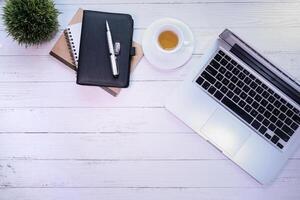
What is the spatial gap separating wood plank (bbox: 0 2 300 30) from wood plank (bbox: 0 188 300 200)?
0.37m

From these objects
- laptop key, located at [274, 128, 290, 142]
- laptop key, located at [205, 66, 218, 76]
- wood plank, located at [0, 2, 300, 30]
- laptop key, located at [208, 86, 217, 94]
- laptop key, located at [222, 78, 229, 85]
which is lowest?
laptop key, located at [274, 128, 290, 142]

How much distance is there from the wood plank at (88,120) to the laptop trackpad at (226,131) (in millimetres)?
64

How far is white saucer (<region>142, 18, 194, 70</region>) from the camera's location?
0.94m

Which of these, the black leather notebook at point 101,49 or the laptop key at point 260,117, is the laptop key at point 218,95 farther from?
the black leather notebook at point 101,49

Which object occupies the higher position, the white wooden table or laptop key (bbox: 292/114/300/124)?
laptop key (bbox: 292/114/300/124)

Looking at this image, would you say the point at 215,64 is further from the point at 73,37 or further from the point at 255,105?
the point at 73,37

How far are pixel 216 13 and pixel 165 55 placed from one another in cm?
16

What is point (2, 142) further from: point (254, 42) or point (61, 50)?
point (254, 42)

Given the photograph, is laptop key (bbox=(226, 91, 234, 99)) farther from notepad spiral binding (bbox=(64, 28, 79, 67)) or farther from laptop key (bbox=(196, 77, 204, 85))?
notepad spiral binding (bbox=(64, 28, 79, 67))

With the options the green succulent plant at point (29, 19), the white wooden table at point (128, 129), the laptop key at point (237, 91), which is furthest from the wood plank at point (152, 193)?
the green succulent plant at point (29, 19)

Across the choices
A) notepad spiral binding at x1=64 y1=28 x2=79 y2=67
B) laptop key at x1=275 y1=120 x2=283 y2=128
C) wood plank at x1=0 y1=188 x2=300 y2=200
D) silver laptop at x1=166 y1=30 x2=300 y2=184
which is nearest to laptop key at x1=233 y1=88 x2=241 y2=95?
silver laptop at x1=166 y1=30 x2=300 y2=184

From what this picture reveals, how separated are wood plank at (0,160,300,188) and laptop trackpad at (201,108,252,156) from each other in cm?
4

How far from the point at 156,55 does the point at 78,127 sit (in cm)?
24

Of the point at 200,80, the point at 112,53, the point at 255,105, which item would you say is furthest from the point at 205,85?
the point at 112,53
